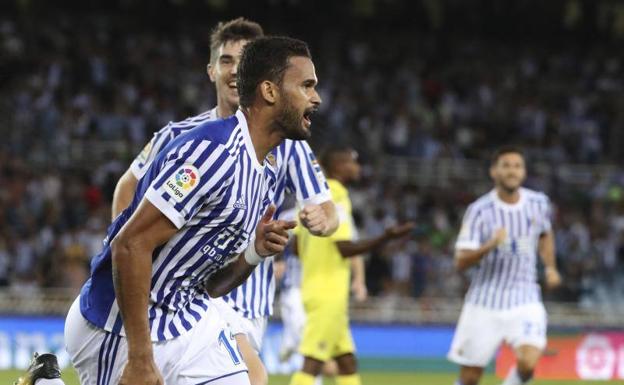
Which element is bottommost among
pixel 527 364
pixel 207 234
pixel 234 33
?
pixel 527 364

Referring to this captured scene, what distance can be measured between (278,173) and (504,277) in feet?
15.3

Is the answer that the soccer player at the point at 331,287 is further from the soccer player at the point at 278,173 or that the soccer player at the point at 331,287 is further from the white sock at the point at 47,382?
the white sock at the point at 47,382

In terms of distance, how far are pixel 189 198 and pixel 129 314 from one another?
0.46m

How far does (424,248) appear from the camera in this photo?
19.4 m

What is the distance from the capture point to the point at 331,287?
10.4 meters

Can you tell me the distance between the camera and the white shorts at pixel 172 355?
486 cm

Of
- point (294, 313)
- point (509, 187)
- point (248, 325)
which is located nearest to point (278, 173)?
point (248, 325)

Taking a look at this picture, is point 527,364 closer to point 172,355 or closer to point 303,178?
point 303,178

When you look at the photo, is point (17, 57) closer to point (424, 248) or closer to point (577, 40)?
point (424, 248)

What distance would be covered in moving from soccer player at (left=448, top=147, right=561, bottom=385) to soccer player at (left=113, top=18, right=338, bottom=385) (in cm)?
380

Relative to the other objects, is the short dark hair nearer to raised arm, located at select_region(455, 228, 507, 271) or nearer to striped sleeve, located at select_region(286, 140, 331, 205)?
striped sleeve, located at select_region(286, 140, 331, 205)

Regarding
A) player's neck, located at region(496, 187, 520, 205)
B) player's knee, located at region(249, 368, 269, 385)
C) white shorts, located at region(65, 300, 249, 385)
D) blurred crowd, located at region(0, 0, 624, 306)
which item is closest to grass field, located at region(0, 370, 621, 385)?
blurred crowd, located at region(0, 0, 624, 306)

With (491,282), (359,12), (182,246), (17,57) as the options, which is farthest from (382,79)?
(182,246)

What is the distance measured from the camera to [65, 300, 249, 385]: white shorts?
486 centimetres
